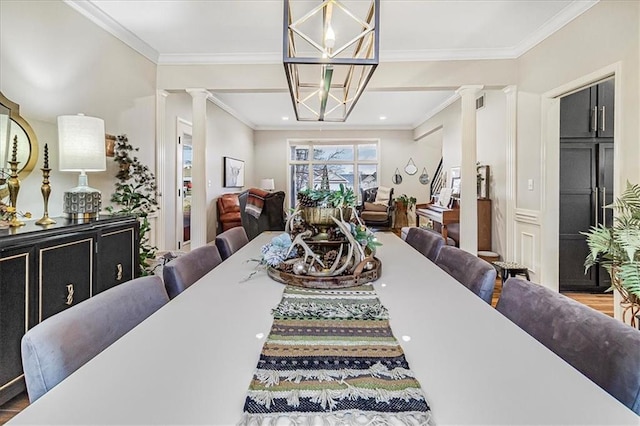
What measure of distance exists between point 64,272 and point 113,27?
99.4 inches

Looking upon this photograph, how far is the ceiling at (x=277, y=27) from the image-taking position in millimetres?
2971

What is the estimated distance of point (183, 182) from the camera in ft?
17.1

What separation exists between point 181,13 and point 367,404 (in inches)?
140

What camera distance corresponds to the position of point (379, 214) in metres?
8.30

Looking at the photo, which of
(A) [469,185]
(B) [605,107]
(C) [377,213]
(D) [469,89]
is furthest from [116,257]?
(C) [377,213]

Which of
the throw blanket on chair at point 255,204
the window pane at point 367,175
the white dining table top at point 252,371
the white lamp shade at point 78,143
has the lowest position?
the white dining table top at point 252,371

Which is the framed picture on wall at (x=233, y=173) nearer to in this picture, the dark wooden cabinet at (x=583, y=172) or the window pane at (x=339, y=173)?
the window pane at (x=339, y=173)

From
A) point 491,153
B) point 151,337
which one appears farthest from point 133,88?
point 491,153

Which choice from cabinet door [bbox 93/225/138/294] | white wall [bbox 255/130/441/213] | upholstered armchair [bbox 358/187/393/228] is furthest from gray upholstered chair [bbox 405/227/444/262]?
white wall [bbox 255/130/441/213]

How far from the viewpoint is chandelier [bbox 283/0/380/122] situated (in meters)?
1.52

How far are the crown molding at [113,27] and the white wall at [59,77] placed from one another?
0.17 ft

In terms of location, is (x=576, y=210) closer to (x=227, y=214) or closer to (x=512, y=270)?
(x=512, y=270)

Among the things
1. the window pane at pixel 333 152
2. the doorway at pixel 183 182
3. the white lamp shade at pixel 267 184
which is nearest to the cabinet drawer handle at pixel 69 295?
the doorway at pixel 183 182

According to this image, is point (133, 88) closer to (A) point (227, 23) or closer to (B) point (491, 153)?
(A) point (227, 23)
